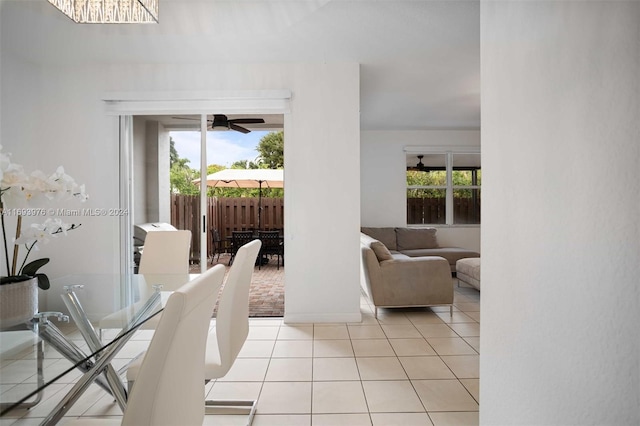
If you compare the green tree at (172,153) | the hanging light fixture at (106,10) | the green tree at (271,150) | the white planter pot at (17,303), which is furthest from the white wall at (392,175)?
the white planter pot at (17,303)

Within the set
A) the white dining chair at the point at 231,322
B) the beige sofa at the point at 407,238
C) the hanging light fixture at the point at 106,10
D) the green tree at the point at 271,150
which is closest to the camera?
the white dining chair at the point at 231,322

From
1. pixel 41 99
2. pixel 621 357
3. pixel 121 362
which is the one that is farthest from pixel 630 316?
pixel 41 99

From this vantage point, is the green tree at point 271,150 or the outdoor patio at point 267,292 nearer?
the outdoor patio at point 267,292

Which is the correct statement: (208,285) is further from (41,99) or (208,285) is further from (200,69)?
(41,99)

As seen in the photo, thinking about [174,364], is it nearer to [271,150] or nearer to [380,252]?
[380,252]

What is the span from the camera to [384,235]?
6129 millimetres

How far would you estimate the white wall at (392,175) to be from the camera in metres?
6.71

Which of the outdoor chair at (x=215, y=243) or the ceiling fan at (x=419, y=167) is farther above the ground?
the ceiling fan at (x=419, y=167)

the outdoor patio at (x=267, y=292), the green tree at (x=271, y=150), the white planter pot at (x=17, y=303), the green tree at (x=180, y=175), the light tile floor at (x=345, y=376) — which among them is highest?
the green tree at (x=271, y=150)

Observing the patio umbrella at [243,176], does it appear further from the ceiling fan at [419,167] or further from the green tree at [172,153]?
the ceiling fan at [419,167]

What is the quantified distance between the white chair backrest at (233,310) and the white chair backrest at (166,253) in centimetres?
110

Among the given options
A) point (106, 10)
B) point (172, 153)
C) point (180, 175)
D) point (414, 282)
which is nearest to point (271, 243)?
point (180, 175)

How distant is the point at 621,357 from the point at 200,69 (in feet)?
13.0

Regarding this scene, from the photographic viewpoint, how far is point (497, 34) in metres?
1.48
